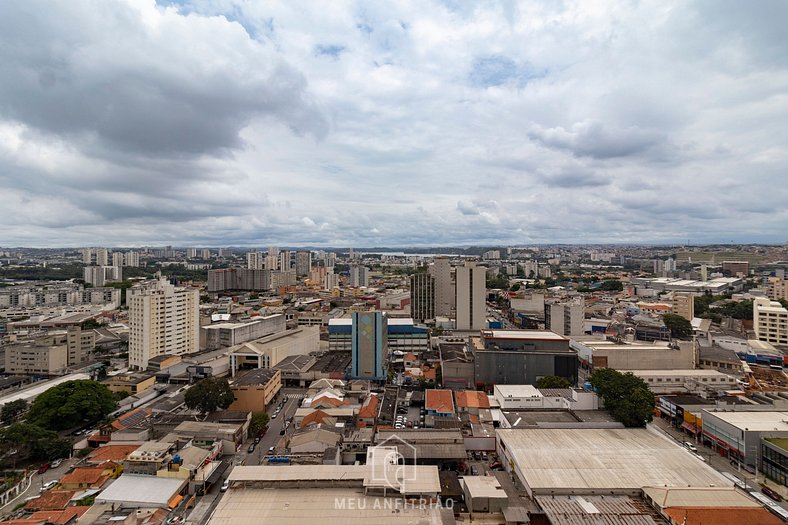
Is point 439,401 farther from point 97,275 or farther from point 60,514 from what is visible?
point 97,275

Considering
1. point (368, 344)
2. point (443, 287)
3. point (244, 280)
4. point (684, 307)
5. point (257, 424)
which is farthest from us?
point (244, 280)

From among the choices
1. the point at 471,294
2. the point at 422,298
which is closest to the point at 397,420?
the point at 471,294

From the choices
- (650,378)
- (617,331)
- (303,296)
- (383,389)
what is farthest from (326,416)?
(303,296)

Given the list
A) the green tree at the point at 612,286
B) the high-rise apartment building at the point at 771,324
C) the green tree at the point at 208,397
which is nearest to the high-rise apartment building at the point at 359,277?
the green tree at the point at 612,286

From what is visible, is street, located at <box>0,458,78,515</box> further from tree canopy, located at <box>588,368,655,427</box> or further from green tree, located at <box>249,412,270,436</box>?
tree canopy, located at <box>588,368,655,427</box>

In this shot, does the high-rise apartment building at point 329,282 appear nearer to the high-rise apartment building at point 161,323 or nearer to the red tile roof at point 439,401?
the high-rise apartment building at point 161,323

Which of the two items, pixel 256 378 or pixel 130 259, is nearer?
pixel 256 378

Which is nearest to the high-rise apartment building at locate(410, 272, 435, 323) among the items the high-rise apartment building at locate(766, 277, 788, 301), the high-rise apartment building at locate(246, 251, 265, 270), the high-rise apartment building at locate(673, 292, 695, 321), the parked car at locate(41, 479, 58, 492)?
the high-rise apartment building at locate(673, 292, 695, 321)

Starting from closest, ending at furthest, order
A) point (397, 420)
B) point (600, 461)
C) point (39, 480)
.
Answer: point (600, 461) < point (39, 480) < point (397, 420)
